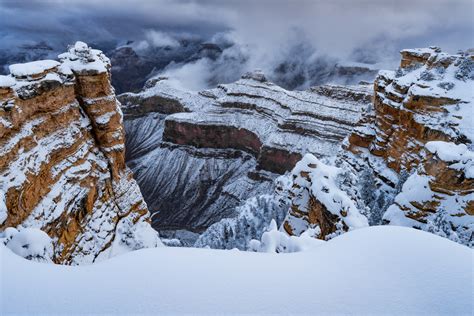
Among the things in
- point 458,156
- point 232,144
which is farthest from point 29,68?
point 232,144

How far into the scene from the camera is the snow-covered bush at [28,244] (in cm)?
994

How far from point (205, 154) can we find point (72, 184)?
60.5 metres

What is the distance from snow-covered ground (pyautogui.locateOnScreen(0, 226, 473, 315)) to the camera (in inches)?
240

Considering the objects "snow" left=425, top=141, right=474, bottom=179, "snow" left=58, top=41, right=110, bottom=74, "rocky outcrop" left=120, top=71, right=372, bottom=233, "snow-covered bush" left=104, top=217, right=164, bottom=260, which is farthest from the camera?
"rocky outcrop" left=120, top=71, right=372, bottom=233

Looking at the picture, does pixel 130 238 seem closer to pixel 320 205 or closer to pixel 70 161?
pixel 70 161

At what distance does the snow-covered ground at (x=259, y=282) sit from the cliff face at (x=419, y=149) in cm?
904

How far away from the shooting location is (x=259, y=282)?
682cm

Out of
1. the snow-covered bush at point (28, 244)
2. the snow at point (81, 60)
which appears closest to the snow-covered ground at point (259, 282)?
the snow-covered bush at point (28, 244)

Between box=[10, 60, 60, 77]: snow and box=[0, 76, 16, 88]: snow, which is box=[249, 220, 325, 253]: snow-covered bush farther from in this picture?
box=[10, 60, 60, 77]: snow

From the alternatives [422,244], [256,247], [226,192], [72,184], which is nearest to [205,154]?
[226,192]

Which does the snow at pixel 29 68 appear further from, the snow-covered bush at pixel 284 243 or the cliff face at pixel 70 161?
the snow-covered bush at pixel 284 243

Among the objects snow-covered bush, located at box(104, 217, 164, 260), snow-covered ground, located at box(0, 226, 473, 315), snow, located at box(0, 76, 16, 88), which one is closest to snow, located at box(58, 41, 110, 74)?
snow, located at box(0, 76, 16, 88)

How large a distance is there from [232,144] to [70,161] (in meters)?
60.2

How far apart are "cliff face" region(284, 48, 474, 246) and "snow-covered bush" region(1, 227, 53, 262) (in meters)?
13.8
